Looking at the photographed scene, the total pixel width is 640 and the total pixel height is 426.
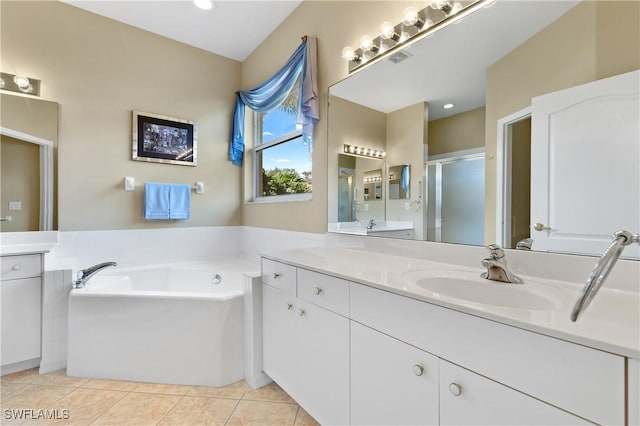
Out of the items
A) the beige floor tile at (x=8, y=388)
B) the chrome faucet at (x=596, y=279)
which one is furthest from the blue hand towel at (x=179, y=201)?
the chrome faucet at (x=596, y=279)

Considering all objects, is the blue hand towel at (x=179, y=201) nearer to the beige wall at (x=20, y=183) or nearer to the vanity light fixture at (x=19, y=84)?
the beige wall at (x=20, y=183)

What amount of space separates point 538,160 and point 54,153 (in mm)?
3104

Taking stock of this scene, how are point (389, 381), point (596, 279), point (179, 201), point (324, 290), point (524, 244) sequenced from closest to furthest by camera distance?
point (596, 279)
point (389, 381)
point (524, 244)
point (324, 290)
point (179, 201)

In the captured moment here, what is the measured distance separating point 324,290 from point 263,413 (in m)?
0.83

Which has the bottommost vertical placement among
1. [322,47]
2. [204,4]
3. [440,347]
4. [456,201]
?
[440,347]

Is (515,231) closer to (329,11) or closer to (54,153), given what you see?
(329,11)

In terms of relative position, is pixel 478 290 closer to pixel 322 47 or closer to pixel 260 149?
pixel 322 47

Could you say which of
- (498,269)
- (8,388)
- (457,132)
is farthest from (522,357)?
(8,388)

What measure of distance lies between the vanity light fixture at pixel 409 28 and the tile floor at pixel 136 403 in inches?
80.8

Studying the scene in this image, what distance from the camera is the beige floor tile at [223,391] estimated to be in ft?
5.37

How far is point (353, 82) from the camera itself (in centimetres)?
182

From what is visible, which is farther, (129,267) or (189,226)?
(189,226)

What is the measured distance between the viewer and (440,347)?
82 cm

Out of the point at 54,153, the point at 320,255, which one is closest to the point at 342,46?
the point at 320,255
